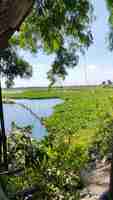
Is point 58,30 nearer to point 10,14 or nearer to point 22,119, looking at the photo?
point 10,14

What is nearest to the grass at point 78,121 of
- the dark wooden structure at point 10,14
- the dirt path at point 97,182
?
the dirt path at point 97,182

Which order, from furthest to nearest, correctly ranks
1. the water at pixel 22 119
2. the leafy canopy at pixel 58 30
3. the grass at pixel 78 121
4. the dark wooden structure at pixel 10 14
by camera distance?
1. the grass at pixel 78 121
2. the water at pixel 22 119
3. the leafy canopy at pixel 58 30
4. the dark wooden structure at pixel 10 14

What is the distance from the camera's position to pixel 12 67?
6.74 metres

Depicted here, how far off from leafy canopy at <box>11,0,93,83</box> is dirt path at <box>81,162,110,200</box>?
71.4 inches

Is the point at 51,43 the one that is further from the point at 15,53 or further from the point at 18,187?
the point at 18,187

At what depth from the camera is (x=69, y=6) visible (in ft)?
19.6

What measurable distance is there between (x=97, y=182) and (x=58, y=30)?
316cm

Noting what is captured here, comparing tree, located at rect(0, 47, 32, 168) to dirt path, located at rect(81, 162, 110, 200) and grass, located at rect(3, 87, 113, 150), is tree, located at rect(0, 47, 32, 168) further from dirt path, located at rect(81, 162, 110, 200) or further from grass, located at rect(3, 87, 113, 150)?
dirt path, located at rect(81, 162, 110, 200)

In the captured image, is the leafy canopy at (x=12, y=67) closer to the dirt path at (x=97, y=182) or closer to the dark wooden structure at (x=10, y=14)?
the dirt path at (x=97, y=182)

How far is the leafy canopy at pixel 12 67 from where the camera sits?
6.66 meters

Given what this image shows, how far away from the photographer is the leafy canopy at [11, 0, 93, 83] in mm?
5969

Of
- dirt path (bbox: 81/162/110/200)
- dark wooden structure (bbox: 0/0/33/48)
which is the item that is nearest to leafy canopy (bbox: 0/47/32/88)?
dirt path (bbox: 81/162/110/200)

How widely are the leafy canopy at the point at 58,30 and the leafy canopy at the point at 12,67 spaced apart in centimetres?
20

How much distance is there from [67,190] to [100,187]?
1.34 meters
